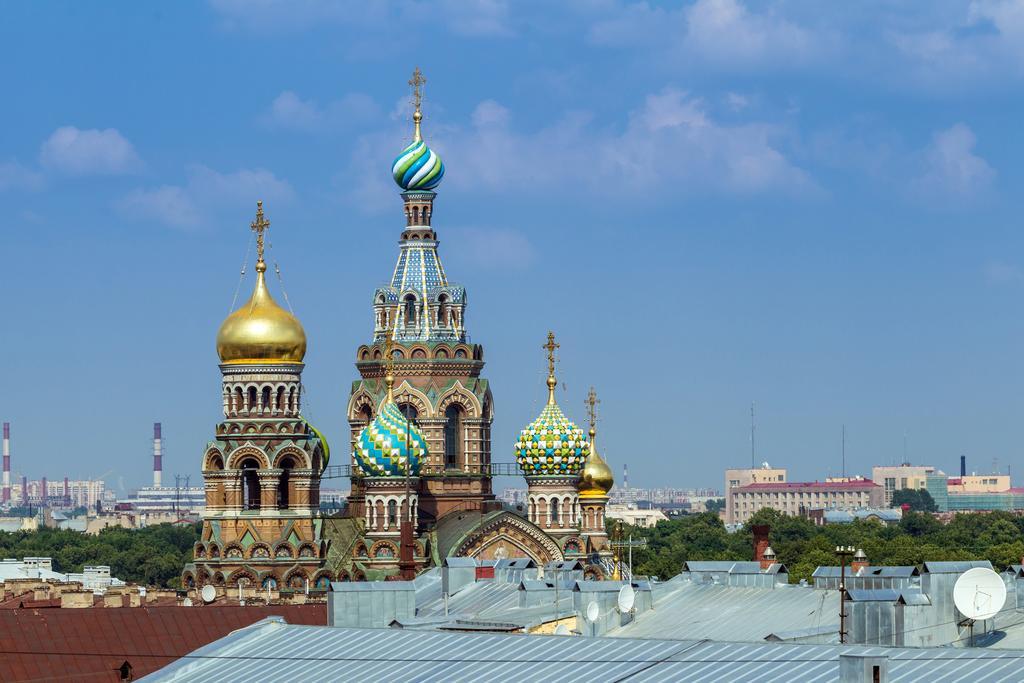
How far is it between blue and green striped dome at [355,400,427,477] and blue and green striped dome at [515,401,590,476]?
4282 mm

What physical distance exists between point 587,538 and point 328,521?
7.51 m

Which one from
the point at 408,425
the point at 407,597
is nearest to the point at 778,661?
the point at 407,597

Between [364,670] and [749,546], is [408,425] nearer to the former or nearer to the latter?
[364,670]

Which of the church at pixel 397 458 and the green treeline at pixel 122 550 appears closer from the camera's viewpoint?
the church at pixel 397 458

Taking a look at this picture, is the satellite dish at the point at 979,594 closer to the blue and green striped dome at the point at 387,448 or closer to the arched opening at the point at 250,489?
the blue and green striped dome at the point at 387,448

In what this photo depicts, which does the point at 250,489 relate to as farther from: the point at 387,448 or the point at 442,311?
the point at 442,311

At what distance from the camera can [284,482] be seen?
6362 centimetres

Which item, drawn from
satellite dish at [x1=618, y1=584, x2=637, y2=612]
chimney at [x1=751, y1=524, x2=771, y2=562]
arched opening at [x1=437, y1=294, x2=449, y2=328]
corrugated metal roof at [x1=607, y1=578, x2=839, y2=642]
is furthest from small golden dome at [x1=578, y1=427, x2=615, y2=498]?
satellite dish at [x1=618, y1=584, x2=637, y2=612]

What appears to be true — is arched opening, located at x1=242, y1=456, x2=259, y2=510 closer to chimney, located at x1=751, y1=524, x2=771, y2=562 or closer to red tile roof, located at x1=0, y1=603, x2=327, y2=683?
red tile roof, located at x1=0, y1=603, x2=327, y2=683

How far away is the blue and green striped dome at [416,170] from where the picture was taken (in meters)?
70.1

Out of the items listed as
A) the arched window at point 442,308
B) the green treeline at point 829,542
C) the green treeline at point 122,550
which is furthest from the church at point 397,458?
the green treeline at point 122,550

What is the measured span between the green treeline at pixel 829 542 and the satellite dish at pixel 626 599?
34248 millimetres

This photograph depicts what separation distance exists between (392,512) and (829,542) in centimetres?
4408

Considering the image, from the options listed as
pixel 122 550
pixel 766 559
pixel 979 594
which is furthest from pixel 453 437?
pixel 122 550
